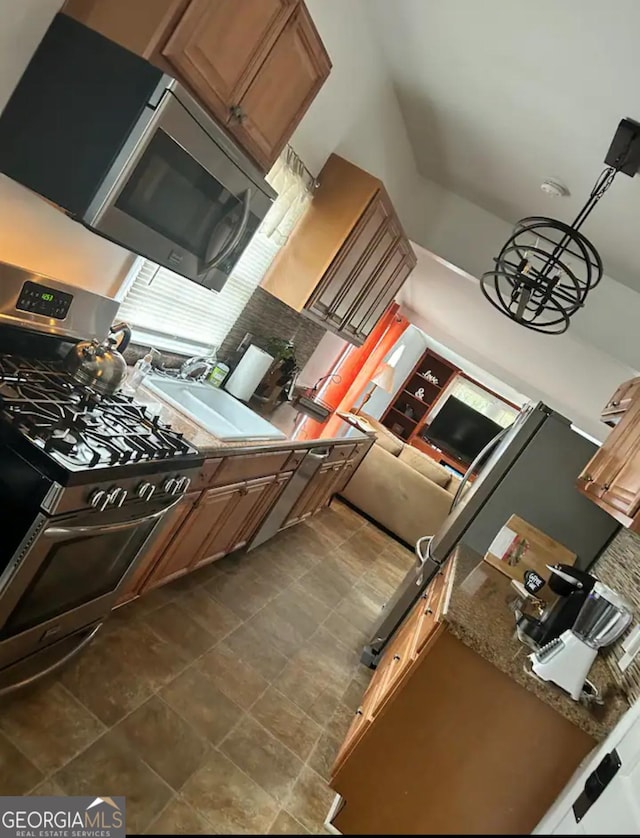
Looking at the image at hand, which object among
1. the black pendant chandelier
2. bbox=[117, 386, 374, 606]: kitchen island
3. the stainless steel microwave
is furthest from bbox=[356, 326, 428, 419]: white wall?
the stainless steel microwave

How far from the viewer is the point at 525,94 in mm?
2434

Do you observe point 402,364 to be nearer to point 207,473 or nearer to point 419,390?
point 419,390

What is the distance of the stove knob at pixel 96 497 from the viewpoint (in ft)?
5.46

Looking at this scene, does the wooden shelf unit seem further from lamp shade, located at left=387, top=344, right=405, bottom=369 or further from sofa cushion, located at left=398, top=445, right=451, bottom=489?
sofa cushion, located at left=398, top=445, right=451, bottom=489

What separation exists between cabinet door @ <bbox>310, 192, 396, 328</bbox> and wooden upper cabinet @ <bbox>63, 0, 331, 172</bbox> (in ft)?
Answer: 3.59

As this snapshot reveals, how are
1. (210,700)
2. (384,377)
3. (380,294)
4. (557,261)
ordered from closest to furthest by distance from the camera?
1. (557,261)
2. (210,700)
3. (380,294)
4. (384,377)

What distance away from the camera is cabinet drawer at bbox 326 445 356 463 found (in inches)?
178

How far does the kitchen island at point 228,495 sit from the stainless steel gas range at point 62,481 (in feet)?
0.48

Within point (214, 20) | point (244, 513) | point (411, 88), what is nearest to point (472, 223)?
point (411, 88)

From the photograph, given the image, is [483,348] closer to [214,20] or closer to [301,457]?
[301,457]

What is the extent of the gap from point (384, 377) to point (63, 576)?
569 cm

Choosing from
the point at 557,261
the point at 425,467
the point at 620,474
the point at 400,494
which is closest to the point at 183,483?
the point at 557,261

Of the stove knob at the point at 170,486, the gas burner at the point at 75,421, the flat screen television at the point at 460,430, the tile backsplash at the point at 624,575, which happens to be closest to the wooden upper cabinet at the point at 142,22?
the gas burner at the point at 75,421

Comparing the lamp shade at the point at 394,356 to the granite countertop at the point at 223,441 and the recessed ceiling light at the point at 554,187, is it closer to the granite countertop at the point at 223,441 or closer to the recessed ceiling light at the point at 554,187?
the granite countertop at the point at 223,441
